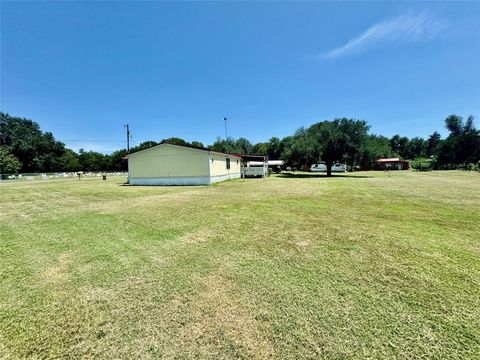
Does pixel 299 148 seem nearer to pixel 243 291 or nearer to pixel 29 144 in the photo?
pixel 243 291

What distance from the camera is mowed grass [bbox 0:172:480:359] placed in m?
2.11

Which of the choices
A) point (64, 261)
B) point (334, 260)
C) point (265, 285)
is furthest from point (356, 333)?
point (64, 261)

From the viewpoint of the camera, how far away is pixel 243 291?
295cm

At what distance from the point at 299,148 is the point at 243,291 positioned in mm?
28903

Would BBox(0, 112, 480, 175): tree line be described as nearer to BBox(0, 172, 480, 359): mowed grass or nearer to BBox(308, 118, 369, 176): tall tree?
BBox(308, 118, 369, 176): tall tree

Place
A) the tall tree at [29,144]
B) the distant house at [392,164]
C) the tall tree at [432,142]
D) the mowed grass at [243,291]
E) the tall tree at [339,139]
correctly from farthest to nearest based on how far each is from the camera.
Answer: the tall tree at [432,142] → the distant house at [392,164] → the tall tree at [29,144] → the tall tree at [339,139] → the mowed grass at [243,291]

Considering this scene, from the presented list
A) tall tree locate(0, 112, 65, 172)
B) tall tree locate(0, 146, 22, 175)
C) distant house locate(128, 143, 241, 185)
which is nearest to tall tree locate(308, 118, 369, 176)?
distant house locate(128, 143, 241, 185)

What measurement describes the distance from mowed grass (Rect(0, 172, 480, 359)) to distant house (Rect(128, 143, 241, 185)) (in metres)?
13.2

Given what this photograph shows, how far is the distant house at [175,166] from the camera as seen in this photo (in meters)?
18.7

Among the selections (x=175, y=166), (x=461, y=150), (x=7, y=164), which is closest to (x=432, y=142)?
(x=461, y=150)

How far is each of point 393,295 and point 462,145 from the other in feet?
218

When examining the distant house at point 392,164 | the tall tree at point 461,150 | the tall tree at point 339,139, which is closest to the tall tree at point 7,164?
the tall tree at point 339,139

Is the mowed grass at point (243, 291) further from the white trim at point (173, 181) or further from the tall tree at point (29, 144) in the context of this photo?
the tall tree at point (29, 144)

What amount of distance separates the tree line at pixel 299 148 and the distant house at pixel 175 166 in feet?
30.7
